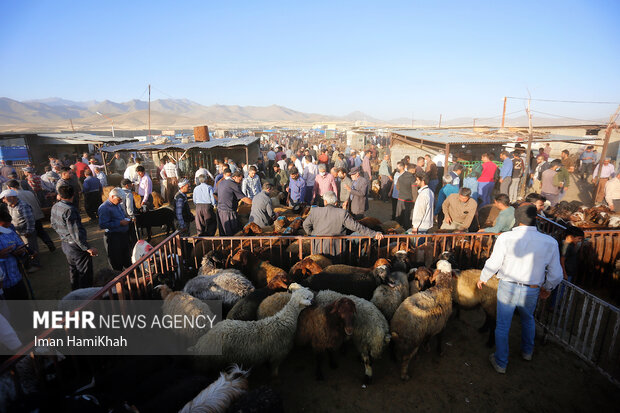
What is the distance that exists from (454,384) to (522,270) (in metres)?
1.64

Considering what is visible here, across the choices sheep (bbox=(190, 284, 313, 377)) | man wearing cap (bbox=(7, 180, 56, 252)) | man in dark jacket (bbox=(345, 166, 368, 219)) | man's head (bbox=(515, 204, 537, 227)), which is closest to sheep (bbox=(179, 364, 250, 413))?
sheep (bbox=(190, 284, 313, 377))

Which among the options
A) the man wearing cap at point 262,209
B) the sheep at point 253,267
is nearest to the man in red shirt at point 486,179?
the man wearing cap at point 262,209

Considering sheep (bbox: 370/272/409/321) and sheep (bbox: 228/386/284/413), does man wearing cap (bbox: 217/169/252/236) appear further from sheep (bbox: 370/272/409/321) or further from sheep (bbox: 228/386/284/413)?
sheep (bbox: 228/386/284/413)

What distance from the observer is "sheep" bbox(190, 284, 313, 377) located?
138 inches

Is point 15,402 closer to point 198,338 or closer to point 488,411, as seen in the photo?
point 198,338

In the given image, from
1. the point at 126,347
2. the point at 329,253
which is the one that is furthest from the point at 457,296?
the point at 126,347

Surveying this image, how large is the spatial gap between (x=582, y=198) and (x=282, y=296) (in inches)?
627

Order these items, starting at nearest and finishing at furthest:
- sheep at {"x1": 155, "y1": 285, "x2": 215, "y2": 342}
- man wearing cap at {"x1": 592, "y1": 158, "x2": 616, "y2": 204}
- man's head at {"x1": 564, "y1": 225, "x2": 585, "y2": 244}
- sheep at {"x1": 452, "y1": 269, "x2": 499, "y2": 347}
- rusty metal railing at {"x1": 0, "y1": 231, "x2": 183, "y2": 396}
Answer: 1. rusty metal railing at {"x1": 0, "y1": 231, "x2": 183, "y2": 396}
2. sheep at {"x1": 155, "y1": 285, "x2": 215, "y2": 342}
3. sheep at {"x1": 452, "y1": 269, "x2": 499, "y2": 347}
4. man's head at {"x1": 564, "y1": 225, "x2": 585, "y2": 244}
5. man wearing cap at {"x1": 592, "y1": 158, "x2": 616, "y2": 204}

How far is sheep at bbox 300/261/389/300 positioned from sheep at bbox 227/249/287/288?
0.78 m

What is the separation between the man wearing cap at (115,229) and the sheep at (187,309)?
224 cm

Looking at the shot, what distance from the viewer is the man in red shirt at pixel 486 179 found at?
9555 millimetres

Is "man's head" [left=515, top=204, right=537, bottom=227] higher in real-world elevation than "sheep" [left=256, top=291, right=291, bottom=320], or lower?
higher

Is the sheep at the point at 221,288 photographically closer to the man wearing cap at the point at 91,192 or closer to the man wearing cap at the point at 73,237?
the man wearing cap at the point at 73,237

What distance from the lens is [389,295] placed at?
14.3 ft
